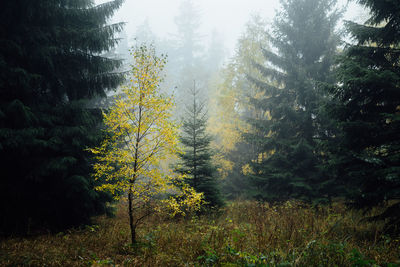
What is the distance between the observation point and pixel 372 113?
6445 mm

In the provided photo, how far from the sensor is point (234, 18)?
10781 cm

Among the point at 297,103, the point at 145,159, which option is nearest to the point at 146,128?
the point at 145,159

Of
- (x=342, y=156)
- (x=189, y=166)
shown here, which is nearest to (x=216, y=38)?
(x=189, y=166)

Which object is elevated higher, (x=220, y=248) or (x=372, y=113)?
(x=372, y=113)

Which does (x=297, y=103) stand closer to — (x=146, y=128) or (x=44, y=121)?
(x=146, y=128)

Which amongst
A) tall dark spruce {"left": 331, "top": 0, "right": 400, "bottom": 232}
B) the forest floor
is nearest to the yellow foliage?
the forest floor

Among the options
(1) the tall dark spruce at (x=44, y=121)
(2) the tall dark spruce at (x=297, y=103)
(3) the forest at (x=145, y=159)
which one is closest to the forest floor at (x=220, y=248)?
(3) the forest at (x=145, y=159)

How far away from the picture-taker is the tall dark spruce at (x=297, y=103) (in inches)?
419

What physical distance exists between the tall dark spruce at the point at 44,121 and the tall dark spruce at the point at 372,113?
8.24 metres

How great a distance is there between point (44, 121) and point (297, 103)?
466 inches

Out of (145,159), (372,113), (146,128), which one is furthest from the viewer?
(372,113)

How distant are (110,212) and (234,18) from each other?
119 meters

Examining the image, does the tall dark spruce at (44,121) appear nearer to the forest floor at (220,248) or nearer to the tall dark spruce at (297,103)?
the forest floor at (220,248)

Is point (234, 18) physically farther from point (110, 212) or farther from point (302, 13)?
point (110, 212)
